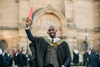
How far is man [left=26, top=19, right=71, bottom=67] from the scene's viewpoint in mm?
7211

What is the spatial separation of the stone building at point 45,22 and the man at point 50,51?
81.8 feet

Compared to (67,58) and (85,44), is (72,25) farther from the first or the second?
(67,58)

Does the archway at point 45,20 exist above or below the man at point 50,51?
above

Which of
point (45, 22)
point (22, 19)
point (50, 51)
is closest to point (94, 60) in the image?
point (50, 51)

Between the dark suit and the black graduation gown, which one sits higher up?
the black graduation gown

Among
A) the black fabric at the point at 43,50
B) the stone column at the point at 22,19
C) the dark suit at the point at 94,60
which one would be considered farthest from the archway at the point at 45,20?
the black fabric at the point at 43,50

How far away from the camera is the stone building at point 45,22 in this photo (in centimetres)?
3291

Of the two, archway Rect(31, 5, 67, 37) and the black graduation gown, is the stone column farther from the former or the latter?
the black graduation gown

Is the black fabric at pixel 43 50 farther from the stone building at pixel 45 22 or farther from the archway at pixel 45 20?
the archway at pixel 45 20

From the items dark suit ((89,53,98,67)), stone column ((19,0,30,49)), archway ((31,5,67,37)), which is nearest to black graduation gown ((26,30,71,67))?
dark suit ((89,53,98,67))

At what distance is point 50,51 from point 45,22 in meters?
26.4

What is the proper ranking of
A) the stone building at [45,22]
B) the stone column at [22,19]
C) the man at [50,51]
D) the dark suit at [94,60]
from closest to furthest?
the man at [50,51]
the dark suit at [94,60]
the stone column at [22,19]
the stone building at [45,22]

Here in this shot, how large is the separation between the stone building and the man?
2494cm

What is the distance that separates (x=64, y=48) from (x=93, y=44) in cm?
2871
